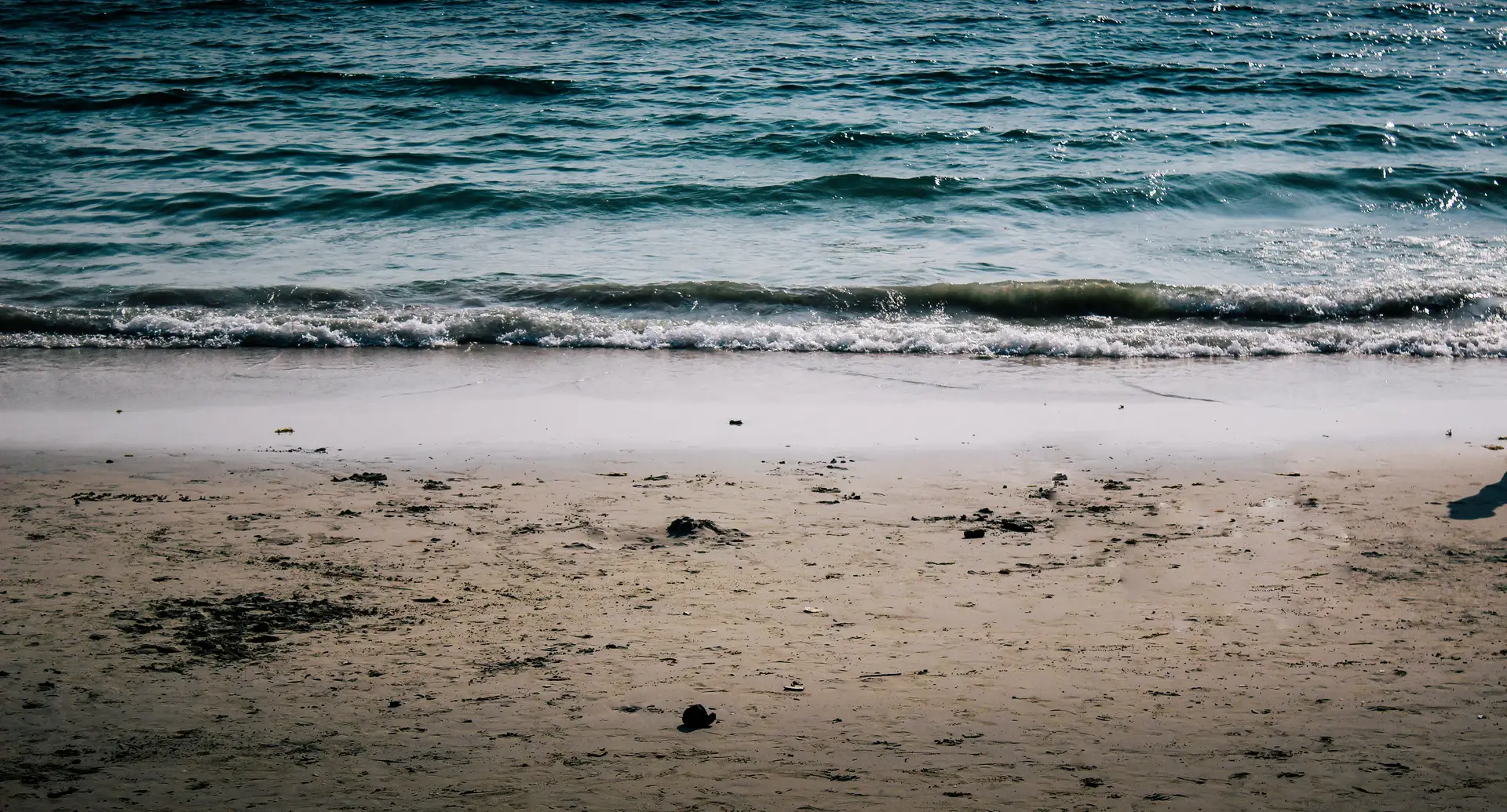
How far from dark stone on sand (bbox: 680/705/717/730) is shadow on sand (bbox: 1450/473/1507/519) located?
11.0 feet

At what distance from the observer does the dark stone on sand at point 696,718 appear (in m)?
2.96

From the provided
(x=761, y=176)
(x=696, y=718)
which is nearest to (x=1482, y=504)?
(x=696, y=718)

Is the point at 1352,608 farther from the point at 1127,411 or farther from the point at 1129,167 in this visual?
the point at 1129,167

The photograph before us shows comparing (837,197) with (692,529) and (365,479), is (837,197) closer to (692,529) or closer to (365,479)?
(365,479)

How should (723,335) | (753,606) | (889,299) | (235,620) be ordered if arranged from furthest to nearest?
(889,299)
(723,335)
(753,606)
(235,620)

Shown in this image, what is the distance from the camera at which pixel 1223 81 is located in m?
15.9

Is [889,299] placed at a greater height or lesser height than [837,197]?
lesser

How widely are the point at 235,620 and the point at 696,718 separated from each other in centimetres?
161

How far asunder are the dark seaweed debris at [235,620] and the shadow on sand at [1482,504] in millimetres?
4308

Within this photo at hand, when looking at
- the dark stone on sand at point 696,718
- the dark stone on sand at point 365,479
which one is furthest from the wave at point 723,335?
the dark stone on sand at point 696,718

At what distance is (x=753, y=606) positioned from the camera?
3.63 m

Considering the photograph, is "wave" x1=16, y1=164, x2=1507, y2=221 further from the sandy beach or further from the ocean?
the sandy beach

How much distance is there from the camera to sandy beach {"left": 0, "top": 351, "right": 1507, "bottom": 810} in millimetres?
2785

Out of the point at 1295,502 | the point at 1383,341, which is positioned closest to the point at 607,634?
the point at 1295,502
